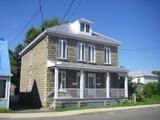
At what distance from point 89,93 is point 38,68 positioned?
6121mm

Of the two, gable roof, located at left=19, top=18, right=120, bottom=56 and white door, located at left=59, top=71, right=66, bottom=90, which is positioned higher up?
gable roof, located at left=19, top=18, right=120, bottom=56

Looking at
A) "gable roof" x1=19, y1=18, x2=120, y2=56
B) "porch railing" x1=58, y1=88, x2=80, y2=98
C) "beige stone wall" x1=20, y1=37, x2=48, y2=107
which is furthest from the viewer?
"gable roof" x1=19, y1=18, x2=120, y2=56

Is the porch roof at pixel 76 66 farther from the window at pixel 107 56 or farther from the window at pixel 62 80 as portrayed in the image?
the window at pixel 107 56

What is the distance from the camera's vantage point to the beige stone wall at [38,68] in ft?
87.2

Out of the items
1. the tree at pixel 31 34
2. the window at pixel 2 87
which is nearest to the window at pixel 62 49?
the window at pixel 2 87

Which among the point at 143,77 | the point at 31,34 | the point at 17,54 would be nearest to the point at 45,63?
the point at 17,54

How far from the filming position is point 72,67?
26.0 m

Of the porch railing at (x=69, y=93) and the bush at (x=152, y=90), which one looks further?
the bush at (x=152, y=90)

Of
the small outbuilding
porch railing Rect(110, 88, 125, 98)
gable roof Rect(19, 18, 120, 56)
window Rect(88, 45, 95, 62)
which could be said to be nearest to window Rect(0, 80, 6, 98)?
the small outbuilding

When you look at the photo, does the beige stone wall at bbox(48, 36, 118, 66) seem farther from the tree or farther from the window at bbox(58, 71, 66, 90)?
the tree

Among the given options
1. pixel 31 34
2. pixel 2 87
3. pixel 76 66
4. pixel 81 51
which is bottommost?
pixel 2 87

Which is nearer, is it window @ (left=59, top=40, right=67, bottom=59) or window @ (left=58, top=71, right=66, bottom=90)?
window @ (left=58, top=71, right=66, bottom=90)

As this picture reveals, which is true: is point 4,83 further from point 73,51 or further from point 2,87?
point 73,51

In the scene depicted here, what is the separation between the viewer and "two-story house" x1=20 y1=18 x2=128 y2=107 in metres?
26.0
